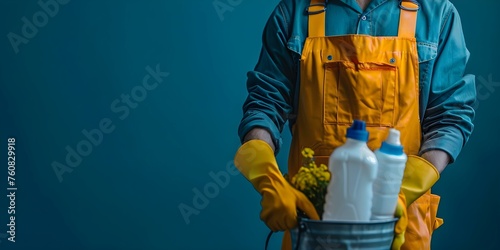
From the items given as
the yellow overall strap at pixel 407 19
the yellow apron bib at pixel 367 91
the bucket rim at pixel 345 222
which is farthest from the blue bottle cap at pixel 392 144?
the yellow overall strap at pixel 407 19

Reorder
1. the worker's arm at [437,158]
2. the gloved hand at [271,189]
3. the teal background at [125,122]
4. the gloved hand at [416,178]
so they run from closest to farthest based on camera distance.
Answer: the gloved hand at [271,189], the gloved hand at [416,178], the worker's arm at [437,158], the teal background at [125,122]

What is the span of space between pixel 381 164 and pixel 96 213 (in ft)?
5.65

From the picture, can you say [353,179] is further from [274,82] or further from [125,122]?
[125,122]

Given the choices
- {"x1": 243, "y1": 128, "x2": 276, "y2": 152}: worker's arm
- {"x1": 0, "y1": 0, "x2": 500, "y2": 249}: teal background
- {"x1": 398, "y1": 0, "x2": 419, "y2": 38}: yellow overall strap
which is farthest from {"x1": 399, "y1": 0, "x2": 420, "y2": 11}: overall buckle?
→ {"x1": 0, "y1": 0, "x2": 500, "y2": 249}: teal background

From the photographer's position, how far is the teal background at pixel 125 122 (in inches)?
101

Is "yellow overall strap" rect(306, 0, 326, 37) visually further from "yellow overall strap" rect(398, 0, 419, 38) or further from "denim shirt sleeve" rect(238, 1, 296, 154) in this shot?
"yellow overall strap" rect(398, 0, 419, 38)

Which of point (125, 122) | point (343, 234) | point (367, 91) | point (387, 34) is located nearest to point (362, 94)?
point (367, 91)

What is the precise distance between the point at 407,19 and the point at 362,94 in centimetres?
19

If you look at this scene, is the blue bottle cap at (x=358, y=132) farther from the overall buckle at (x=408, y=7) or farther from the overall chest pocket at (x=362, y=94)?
the overall buckle at (x=408, y=7)

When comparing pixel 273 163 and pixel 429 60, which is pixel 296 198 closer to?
pixel 273 163

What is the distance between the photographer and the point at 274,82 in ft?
4.85

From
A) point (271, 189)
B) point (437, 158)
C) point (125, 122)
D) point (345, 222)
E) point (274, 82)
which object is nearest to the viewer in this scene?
point (345, 222)

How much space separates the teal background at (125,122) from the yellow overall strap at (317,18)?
110 centimetres

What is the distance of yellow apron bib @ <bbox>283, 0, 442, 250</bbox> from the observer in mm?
1413
